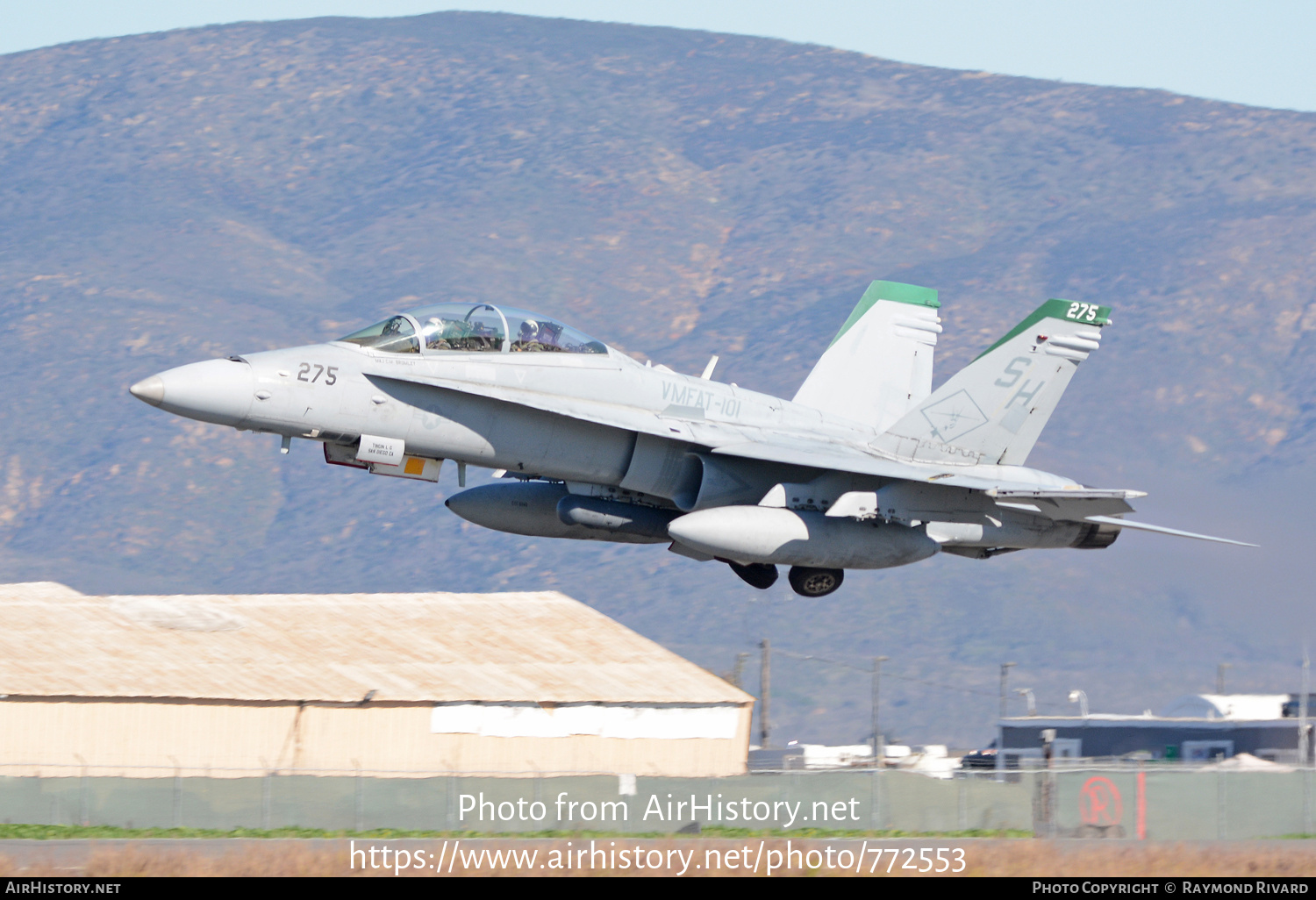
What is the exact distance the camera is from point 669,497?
2094 cm

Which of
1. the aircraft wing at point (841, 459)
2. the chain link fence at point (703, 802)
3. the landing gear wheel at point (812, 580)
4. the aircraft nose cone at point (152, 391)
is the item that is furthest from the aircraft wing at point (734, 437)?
the chain link fence at point (703, 802)

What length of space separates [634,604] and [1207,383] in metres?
68.0

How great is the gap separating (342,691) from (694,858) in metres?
13.8

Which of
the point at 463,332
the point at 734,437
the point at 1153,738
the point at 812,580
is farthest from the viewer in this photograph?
the point at 1153,738

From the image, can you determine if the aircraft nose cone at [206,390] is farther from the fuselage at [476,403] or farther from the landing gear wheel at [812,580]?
the landing gear wheel at [812,580]

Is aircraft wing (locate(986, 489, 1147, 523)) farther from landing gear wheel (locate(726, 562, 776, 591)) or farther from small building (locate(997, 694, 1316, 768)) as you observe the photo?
small building (locate(997, 694, 1316, 768))

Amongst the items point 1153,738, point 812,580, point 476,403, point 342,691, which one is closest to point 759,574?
point 812,580

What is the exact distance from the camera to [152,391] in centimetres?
1747

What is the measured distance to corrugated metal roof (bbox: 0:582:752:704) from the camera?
107 feet

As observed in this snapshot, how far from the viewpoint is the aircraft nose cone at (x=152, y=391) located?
1739 centimetres

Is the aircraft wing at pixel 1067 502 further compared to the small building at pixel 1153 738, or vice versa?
the small building at pixel 1153 738

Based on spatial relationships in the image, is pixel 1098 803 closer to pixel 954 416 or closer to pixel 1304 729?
pixel 954 416

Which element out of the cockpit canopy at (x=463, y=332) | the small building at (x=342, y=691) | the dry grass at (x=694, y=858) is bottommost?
the dry grass at (x=694, y=858)

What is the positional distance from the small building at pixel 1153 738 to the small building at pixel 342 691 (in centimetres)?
1560
